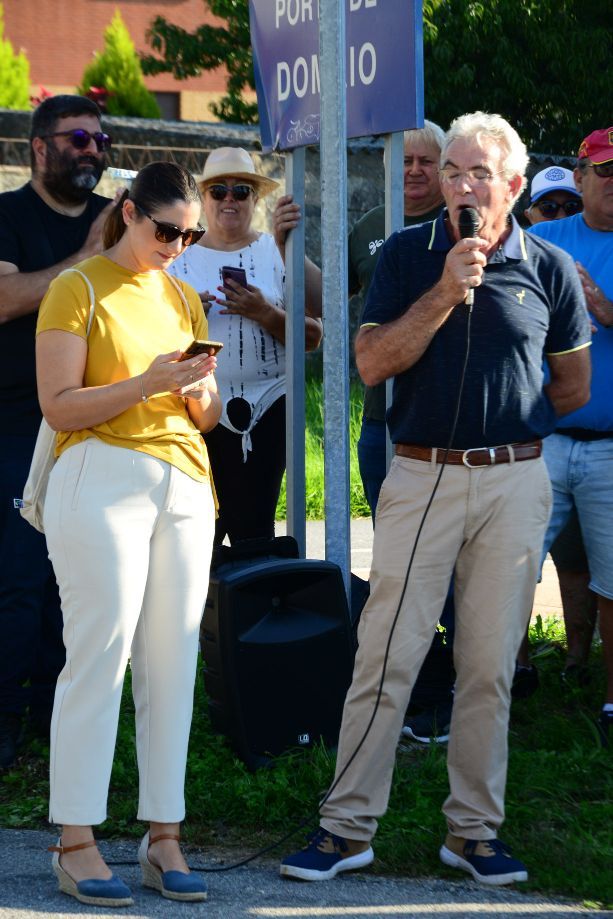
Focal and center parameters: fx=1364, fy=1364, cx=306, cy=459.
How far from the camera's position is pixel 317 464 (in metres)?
10.0

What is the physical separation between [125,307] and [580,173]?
7.19 feet

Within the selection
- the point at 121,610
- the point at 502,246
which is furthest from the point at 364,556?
the point at 121,610

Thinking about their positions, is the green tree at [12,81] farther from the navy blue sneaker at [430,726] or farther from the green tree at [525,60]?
the navy blue sneaker at [430,726]

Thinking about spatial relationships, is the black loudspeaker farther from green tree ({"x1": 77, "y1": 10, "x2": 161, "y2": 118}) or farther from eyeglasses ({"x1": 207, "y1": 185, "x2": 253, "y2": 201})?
green tree ({"x1": 77, "y1": 10, "x2": 161, "y2": 118})

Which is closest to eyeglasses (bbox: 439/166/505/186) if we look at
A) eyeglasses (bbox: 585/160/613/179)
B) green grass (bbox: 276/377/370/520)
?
eyeglasses (bbox: 585/160/613/179)

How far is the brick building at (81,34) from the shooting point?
102ft

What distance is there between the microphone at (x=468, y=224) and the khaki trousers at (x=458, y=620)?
581 mm

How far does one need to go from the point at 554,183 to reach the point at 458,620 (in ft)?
9.48

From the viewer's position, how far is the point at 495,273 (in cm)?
378

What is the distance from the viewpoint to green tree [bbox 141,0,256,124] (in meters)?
17.8

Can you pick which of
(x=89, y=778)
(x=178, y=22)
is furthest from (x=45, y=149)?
(x=178, y=22)

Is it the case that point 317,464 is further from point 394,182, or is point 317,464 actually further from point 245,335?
point 394,182

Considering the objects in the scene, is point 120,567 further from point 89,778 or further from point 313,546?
point 313,546

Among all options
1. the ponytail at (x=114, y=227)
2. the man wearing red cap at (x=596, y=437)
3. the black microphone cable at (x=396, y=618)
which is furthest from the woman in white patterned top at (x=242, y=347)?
the black microphone cable at (x=396, y=618)
